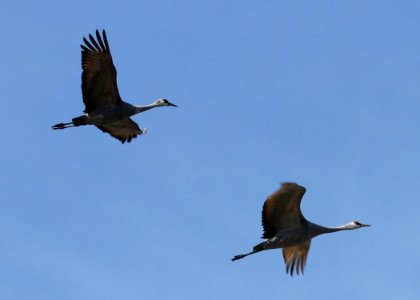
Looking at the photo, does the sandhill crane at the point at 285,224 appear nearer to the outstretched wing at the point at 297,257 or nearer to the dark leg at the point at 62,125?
the outstretched wing at the point at 297,257

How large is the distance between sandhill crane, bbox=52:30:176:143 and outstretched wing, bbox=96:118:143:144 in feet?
2.79

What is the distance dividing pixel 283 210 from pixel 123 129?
7.84m

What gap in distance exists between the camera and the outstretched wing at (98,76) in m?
31.8

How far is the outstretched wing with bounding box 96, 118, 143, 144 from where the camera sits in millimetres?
35125

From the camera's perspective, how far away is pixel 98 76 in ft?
106

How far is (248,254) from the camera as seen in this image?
31406 mm

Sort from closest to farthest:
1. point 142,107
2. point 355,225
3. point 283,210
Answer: point 283,210
point 355,225
point 142,107

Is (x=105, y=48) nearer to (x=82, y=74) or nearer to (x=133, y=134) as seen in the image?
(x=82, y=74)

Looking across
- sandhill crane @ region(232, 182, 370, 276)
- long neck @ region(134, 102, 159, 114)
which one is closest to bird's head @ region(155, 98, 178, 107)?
long neck @ region(134, 102, 159, 114)

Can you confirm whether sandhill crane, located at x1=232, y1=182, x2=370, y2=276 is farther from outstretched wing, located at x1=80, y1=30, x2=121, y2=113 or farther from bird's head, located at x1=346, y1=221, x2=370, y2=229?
outstretched wing, located at x1=80, y1=30, x2=121, y2=113

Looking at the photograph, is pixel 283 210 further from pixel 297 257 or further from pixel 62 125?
pixel 62 125

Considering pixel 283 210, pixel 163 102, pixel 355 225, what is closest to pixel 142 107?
pixel 163 102

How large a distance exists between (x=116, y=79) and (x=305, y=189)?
7365mm

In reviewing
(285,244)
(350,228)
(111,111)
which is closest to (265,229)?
(285,244)
